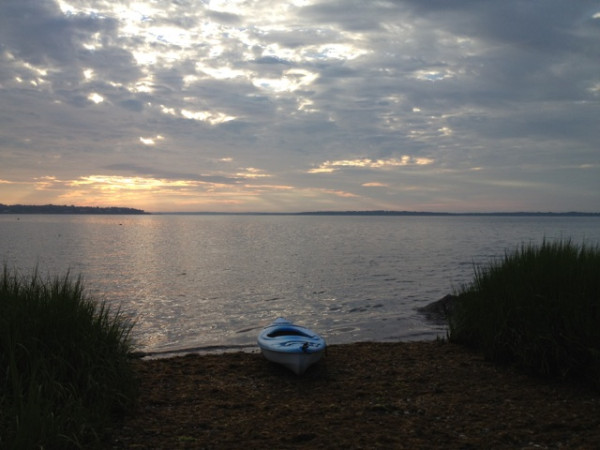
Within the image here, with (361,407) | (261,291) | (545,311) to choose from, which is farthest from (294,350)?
(261,291)

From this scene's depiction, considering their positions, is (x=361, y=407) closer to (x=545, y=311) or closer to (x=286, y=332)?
(x=545, y=311)

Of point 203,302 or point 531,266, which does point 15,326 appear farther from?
point 203,302

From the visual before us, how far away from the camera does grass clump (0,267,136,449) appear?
15.6ft

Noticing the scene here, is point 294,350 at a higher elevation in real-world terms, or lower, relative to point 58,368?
lower

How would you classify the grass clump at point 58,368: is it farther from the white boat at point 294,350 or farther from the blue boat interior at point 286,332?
the blue boat interior at point 286,332

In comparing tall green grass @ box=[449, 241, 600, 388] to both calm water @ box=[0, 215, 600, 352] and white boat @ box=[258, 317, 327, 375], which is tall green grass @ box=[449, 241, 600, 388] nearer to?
calm water @ box=[0, 215, 600, 352]

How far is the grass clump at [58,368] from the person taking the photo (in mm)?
4762

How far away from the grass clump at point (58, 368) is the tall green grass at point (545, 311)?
6.12 metres

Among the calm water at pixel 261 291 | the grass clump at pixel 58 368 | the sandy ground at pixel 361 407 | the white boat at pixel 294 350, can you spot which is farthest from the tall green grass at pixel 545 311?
the grass clump at pixel 58 368

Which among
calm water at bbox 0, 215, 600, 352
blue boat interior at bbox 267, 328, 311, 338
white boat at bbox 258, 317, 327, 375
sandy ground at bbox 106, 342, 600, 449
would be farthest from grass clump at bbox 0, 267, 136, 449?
blue boat interior at bbox 267, 328, 311, 338

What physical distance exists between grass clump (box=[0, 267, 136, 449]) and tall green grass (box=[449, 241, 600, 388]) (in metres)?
6.12

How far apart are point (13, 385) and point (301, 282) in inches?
863

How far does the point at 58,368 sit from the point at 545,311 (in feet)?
23.0

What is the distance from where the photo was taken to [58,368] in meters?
5.84
